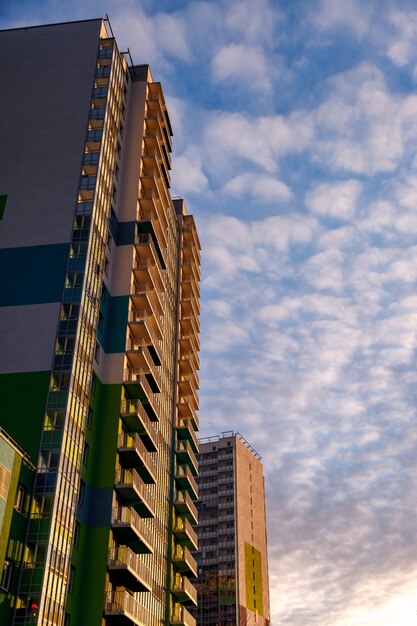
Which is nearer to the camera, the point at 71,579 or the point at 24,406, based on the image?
the point at 71,579

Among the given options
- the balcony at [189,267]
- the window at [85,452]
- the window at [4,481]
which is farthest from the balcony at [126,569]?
the balcony at [189,267]

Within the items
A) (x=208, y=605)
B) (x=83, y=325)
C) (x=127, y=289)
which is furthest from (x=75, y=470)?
(x=208, y=605)

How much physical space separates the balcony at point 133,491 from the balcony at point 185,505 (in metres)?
17.0

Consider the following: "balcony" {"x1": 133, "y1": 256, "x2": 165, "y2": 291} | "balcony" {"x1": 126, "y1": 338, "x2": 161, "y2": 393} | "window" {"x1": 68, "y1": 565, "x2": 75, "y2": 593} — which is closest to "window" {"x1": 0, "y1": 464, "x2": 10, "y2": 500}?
"window" {"x1": 68, "y1": 565, "x2": 75, "y2": 593}

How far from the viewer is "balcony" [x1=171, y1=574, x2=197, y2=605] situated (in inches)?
3226

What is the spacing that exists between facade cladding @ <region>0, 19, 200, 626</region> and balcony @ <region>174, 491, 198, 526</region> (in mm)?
266

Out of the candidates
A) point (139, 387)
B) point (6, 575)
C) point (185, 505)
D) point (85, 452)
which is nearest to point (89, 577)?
point (85, 452)

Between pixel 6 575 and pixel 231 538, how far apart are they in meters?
106

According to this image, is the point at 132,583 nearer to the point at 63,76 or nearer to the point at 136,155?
the point at 136,155

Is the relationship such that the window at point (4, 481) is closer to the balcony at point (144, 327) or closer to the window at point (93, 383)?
the window at point (93, 383)

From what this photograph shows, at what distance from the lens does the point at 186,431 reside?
9162 centimetres

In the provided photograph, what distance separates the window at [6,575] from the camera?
47.8 m

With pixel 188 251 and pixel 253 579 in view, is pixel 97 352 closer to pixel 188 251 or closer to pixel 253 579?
pixel 188 251

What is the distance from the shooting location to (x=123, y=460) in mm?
65500
